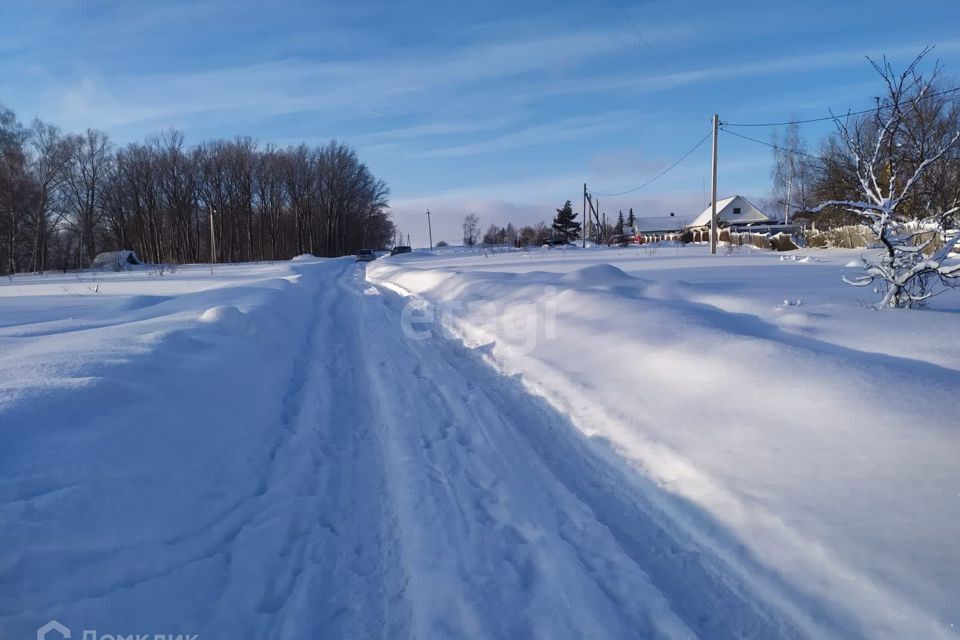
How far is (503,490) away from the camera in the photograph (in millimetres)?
4082

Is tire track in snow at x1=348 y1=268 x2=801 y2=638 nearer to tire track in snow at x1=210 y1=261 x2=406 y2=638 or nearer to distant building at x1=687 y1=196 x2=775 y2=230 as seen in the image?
tire track in snow at x1=210 y1=261 x2=406 y2=638

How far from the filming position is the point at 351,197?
80500mm

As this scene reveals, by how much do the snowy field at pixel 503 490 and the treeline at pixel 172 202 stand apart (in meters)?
55.4

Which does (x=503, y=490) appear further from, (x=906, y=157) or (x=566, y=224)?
(x=566, y=224)

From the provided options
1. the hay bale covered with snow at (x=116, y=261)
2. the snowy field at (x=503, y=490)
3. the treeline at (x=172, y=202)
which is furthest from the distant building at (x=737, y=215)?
the snowy field at (x=503, y=490)

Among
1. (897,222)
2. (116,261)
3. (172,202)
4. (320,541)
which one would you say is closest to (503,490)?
(320,541)

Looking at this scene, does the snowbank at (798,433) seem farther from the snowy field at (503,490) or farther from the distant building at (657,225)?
the distant building at (657,225)

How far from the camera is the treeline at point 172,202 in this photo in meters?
50.1

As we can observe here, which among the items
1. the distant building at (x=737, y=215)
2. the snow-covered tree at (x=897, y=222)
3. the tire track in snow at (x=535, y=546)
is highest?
the distant building at (x=737, y=215)

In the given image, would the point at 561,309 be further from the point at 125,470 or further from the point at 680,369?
the point at 125,470

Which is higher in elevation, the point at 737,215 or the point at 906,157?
the point at 737,215

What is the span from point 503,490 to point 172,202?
75.1 m

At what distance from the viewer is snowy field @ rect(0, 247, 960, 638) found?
2.75 metres

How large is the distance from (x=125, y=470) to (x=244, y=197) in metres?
74.2
